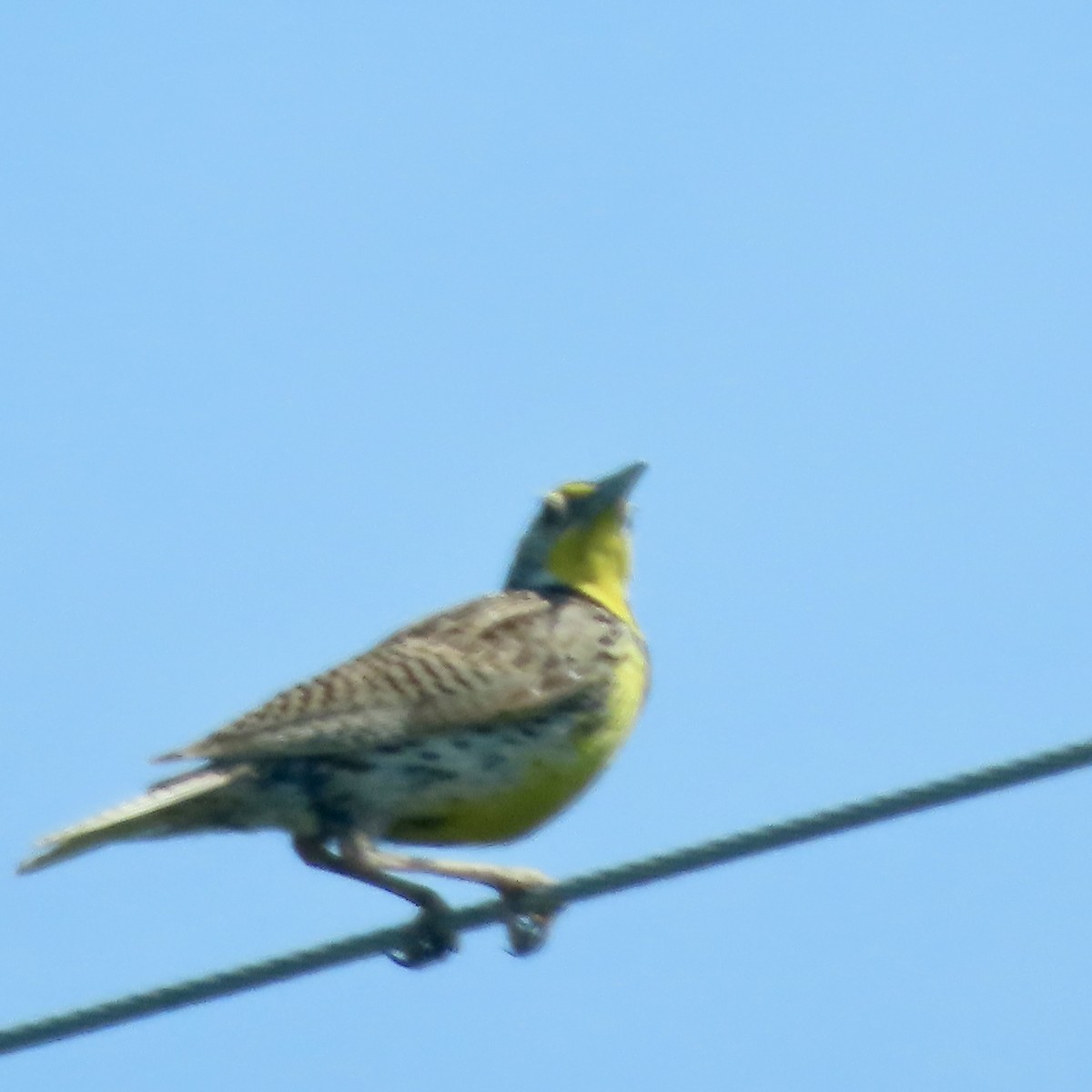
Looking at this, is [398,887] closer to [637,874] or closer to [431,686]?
[431,686]

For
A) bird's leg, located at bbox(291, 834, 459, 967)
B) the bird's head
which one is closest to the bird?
bird's leg, located at bbox(291, 834, 459, 967)

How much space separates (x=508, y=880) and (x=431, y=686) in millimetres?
802

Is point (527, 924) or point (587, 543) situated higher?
point (587, 543)

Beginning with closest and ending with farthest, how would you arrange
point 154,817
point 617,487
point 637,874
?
point 637,874, point 154,817, point 617,487

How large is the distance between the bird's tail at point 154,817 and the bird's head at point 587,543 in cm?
229

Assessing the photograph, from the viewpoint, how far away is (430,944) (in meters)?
8.95

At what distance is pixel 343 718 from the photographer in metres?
9.14

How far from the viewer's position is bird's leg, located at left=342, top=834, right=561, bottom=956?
8852 millimetres

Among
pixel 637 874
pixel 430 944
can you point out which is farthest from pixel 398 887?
pixel 637 874

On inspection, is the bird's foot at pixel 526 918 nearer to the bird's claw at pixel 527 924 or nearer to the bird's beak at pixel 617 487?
the bird's claw at pixel 527 924

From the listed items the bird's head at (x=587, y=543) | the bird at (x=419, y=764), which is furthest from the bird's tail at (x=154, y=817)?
the bird's head at (x=587, y=543)

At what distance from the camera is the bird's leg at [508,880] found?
8.85 m

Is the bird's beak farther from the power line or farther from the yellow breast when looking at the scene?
the power line

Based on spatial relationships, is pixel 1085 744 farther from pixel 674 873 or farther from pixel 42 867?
pixel 42 867
